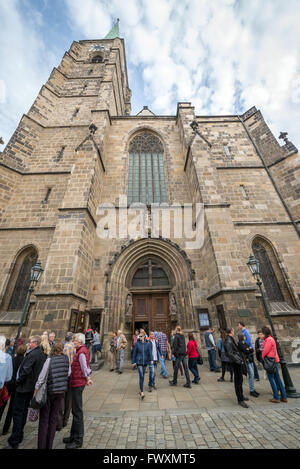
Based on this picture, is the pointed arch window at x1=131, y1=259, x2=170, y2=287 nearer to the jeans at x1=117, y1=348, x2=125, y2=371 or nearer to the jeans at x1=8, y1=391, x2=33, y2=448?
the jeans at x1=117, y1=348, x2=125, y2=371

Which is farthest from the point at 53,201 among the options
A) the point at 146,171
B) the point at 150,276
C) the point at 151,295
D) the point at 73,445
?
the point at 73,445

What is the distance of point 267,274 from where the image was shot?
29.0 feet

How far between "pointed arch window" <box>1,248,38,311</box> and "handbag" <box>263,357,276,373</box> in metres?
9.04

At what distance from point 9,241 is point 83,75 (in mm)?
18232

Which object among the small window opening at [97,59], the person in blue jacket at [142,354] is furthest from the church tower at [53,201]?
the small window opening at [97,59]

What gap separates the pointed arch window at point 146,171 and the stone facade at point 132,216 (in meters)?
0.41

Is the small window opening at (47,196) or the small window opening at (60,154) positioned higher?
the small window opening at (60,154)

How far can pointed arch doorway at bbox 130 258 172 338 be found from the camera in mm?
8820

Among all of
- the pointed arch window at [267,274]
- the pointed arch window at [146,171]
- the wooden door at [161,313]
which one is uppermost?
the pointed arch window at [146,171]

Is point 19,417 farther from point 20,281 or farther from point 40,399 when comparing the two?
point 20,281

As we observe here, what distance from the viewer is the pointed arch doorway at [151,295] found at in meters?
8.82

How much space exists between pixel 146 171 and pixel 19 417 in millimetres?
11785

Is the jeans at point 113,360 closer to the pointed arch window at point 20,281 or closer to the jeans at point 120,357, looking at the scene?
the jeans at point 120,357

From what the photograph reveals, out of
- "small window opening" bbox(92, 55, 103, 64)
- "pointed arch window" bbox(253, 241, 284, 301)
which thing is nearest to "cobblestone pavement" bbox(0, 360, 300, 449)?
"pointed arch window" bbox(253, 241, 284, 301)
